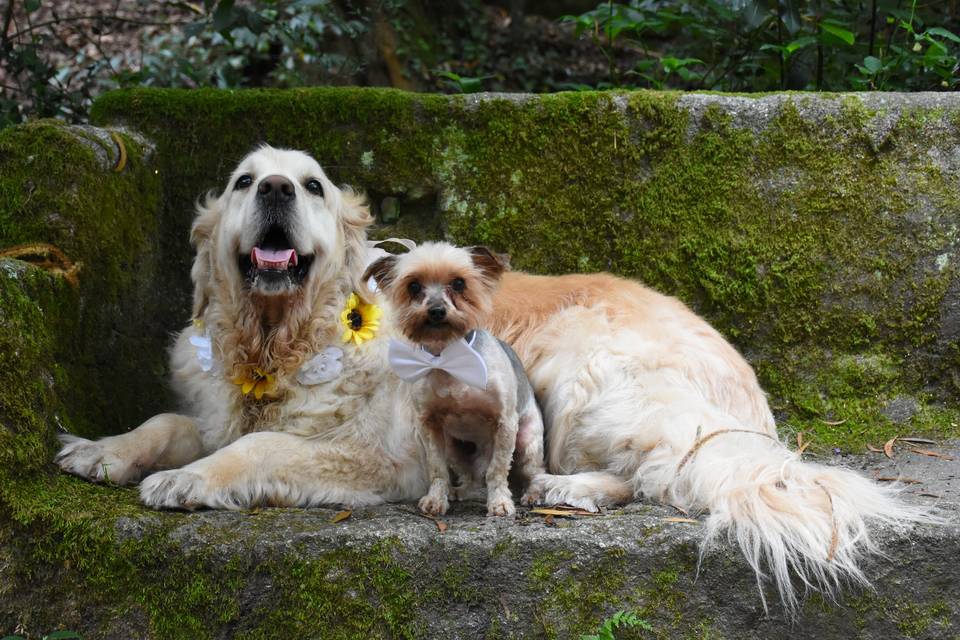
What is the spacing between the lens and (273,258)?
134 inches

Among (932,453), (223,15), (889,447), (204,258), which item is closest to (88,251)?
(204,258)

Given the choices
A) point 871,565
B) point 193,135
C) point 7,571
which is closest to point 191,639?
→ point 7,571

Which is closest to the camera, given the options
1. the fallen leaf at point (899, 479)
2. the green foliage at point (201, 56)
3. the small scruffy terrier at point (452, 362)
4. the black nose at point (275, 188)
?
the small scruffy terrier at point (452, 362)

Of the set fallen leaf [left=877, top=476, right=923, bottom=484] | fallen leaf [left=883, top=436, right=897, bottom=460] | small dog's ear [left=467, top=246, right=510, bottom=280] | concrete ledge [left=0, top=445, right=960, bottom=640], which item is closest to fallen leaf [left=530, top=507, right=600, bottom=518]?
concrete ledge [left=0, top=445, right=960, bottom=640]

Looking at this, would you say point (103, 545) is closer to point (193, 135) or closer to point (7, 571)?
point (7, 571)

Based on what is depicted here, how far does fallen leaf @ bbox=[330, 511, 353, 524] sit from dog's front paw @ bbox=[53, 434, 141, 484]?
0.84 m

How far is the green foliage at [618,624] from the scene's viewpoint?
2.59 m

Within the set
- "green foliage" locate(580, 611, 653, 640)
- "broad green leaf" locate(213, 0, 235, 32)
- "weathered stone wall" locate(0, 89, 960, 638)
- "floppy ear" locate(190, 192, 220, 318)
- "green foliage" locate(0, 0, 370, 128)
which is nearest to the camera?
"green foliage" locate(580, 611, 653, 640)

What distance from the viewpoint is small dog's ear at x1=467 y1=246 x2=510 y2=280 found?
2.96m

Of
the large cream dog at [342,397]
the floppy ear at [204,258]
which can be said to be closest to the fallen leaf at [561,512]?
the large cream dog at [342,397]

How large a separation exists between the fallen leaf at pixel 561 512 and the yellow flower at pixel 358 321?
3.27ft

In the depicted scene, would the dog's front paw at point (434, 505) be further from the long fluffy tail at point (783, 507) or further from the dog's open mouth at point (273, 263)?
the dog's open mouth at point (273, 263)

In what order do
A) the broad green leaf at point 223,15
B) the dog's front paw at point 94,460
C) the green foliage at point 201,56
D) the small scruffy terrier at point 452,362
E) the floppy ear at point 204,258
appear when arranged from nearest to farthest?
the small scruffy terrier at point 452,362, the dog's front paw at point 94,460, the floppy ear at point 204,258, the broad green leaf at point 223,15, the green foliage at point 201,56

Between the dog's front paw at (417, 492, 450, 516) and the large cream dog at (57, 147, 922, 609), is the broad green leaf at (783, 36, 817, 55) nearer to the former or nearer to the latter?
the large cream dog at (57, 147, 922, 609)
